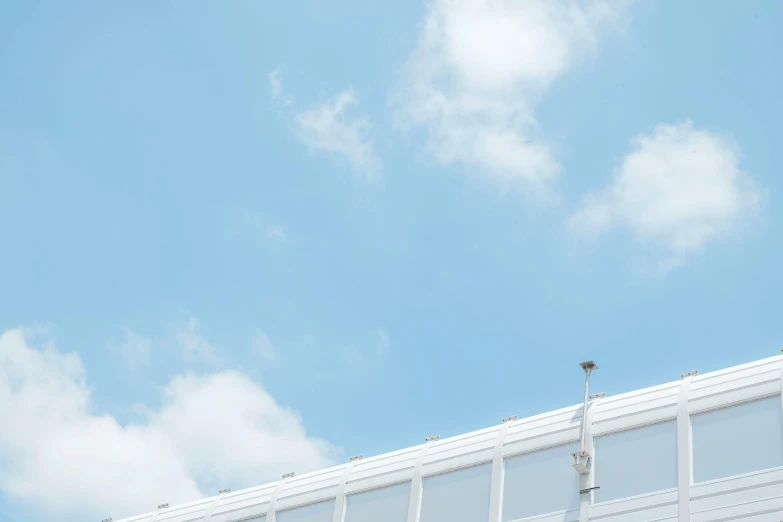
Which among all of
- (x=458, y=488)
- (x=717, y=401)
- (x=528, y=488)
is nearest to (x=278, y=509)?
(x=458, y=488)

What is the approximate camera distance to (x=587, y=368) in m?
40.6

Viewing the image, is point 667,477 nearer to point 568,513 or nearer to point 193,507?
point 568,513

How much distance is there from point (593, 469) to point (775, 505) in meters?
7.06

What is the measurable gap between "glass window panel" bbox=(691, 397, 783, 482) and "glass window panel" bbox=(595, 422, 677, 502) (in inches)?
37.6

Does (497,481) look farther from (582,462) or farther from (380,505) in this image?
(380,505)

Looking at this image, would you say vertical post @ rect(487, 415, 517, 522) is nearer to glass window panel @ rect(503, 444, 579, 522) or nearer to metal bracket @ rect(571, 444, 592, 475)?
glass window panel @ rect(503, 444, 579, 522)

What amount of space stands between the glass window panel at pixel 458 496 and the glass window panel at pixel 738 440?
8753 millimetres

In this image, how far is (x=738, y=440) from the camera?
35.2 m

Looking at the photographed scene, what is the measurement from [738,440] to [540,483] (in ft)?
25.3

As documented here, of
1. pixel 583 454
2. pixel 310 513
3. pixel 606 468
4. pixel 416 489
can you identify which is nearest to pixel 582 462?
pixel 583 454

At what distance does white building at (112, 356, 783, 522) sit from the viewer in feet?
114

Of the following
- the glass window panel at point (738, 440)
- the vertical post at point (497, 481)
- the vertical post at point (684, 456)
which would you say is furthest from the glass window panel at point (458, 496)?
the glass window panel at point (738, 440)

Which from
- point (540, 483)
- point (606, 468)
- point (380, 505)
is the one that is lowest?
point (540, 483)

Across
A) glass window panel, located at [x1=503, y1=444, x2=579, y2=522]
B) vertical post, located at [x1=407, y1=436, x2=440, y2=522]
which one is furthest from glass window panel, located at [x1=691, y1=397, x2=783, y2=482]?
vertical post, located at [x1=407, y1=436, x2=440, y2=522]
